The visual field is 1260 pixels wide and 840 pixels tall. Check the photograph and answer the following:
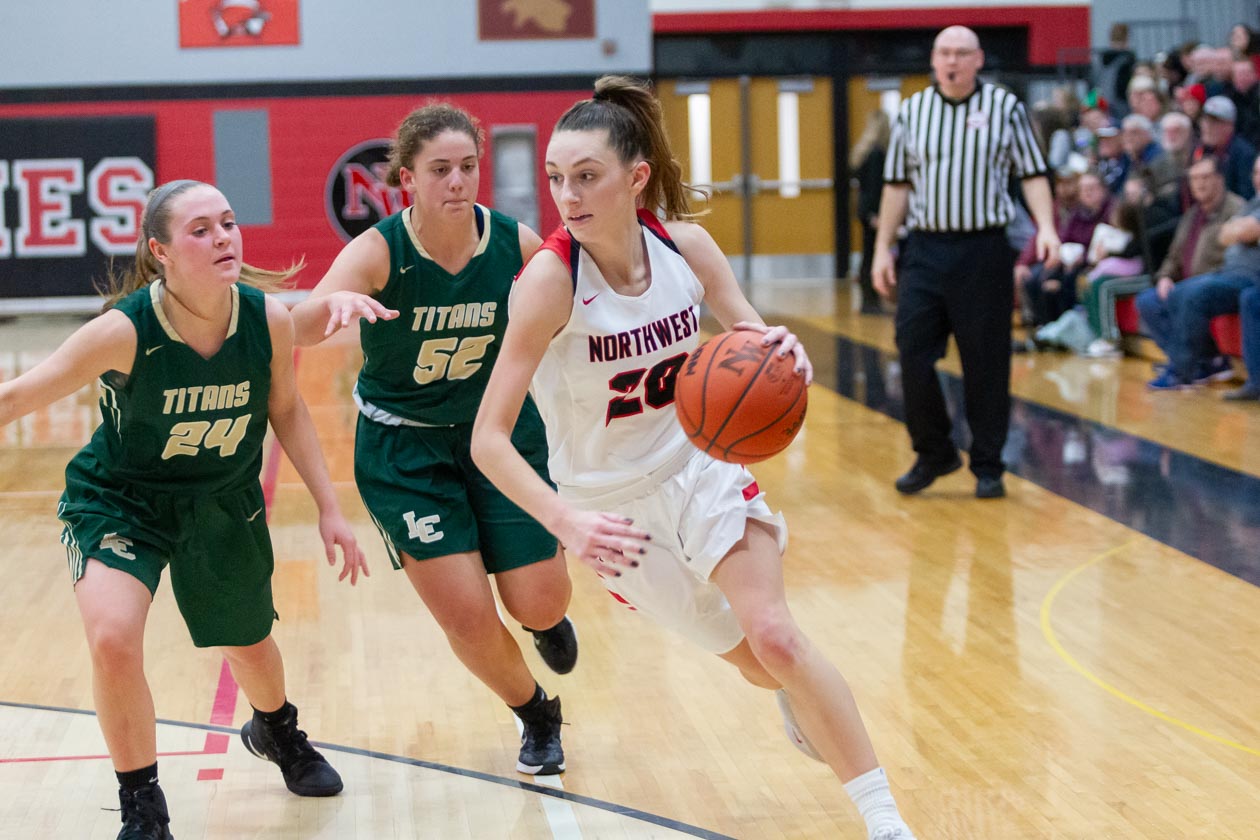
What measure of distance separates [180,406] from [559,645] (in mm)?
1276

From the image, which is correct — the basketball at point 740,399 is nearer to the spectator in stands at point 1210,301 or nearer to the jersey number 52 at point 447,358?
the jersey number 52 at point 447,358

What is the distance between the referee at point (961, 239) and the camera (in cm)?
633

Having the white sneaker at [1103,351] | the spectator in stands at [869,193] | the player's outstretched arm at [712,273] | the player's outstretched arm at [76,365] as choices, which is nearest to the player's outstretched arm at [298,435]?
the player's outstretched arm at [76,365]

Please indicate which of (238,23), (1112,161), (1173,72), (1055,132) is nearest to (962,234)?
(1112,161)

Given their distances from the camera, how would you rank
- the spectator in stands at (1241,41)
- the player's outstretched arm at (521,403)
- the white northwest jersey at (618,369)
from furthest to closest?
the spectator in stands at (1241,41) < the white northwest jersey at (618,369) < the player's outstretched arm at (521,403)

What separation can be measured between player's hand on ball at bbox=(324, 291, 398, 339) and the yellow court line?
221 centimetres

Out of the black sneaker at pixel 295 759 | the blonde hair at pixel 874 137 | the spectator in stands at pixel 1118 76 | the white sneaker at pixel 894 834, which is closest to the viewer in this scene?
the white sneaker at pixel 894 834

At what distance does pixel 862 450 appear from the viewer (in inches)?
303

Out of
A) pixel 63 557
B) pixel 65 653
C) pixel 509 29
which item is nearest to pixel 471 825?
pixel 65 653

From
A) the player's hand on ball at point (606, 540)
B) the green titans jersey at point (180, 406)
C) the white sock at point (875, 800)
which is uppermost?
the green titans jersey at point (180, 406)

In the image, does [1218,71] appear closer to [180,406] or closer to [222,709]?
→ [222,709]

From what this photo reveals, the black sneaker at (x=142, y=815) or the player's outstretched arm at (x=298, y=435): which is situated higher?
the player's outstretched arm at (x=298, y=435)

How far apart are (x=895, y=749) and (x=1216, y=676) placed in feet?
3.60

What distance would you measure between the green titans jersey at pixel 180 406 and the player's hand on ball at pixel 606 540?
97 cm
